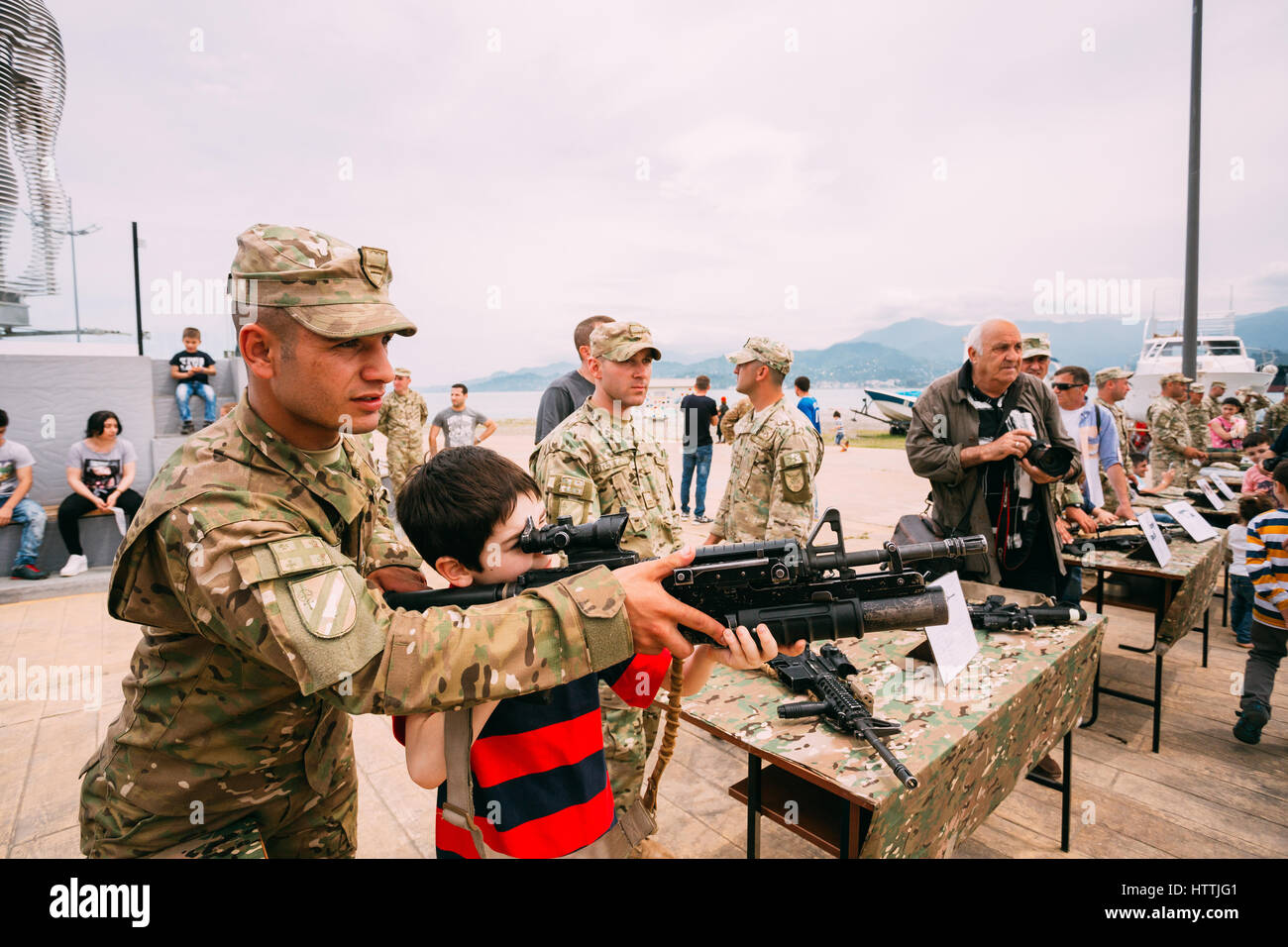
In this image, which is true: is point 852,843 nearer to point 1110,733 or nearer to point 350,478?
point 350,478

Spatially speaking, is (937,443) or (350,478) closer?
(350,478)

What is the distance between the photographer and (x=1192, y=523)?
474 centimetres

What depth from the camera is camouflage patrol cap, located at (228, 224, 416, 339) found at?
1285mm

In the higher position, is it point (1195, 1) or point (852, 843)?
point (1195, 1)

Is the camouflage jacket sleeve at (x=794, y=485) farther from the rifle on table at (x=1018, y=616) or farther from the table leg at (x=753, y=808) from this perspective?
the table leg at (x=753, y=808)

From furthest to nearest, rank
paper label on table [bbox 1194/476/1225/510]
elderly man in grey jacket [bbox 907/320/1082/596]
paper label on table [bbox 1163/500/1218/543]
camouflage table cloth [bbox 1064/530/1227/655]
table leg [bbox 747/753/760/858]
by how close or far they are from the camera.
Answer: paper label on table [bbox 1194/476/1225/510]
paper label on table [bbox 1163/500/1218/543]
camouflage table cloth [bbox 1064/530/1227/655]
elderly man in grey jacket [bbox 907/320/1082/596]
table leg [bbox 747/753/760/858]

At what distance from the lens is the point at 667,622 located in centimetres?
133

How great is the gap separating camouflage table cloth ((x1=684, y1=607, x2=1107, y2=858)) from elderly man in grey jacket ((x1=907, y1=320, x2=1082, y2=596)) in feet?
2.87

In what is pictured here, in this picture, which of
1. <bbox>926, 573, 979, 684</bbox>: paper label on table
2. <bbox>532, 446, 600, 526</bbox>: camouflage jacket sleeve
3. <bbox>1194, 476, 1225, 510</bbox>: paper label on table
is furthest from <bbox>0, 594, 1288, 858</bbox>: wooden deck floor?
<bbox>1194, 476, 1225, 510</bbox>: paper label on table

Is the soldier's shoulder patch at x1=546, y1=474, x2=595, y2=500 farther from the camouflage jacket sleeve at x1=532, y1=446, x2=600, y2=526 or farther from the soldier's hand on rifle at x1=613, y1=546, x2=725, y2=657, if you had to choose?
the soldier's hand on rifle at x1=613, y1=546, x2=725, y2=657

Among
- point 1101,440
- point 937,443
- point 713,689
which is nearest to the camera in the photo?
point 713,689

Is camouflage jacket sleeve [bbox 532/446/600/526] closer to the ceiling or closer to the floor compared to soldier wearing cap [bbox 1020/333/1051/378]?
closer to the floor

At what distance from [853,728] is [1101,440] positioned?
519cm
